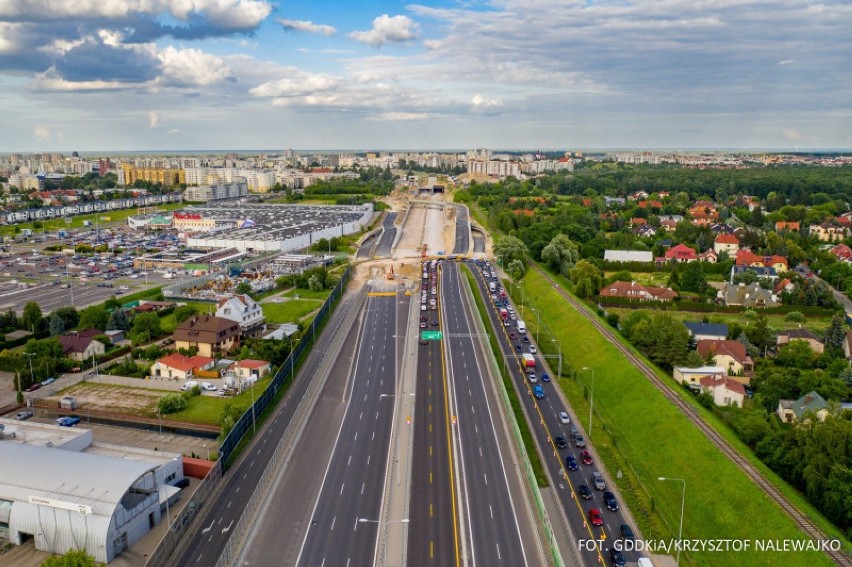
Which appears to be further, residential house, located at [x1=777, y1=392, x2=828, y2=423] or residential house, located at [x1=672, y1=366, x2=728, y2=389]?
residential house, located at [x1=672, y1=366, x2=728, y2=389]

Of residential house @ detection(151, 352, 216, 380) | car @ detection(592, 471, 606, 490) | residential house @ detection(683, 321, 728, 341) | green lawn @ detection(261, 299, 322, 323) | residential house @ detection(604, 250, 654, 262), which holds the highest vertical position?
residential house @ detection(604, 250, 654, 262)

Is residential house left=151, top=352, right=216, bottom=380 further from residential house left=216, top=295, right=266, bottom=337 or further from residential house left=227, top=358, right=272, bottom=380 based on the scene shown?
residential house left=216, top=295, right=266, bottom=337

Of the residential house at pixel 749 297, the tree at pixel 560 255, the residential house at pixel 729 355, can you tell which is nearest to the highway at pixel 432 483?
the residential house at pixel 729 355

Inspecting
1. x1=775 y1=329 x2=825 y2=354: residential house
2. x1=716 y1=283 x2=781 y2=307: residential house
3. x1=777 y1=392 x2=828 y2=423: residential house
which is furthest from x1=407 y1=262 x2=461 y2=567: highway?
x1=716 y1=283 x2=781 y2=307: residential house

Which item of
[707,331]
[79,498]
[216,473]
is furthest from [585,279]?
[79,498]

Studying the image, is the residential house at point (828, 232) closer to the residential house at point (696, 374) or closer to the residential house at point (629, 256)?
the residential house at point (629, 256)

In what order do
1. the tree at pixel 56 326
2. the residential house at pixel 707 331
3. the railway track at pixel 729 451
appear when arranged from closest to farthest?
the railway track at pixel 729 451 < the residential house at pixel 707 331 < the tree at pixel 56 326
